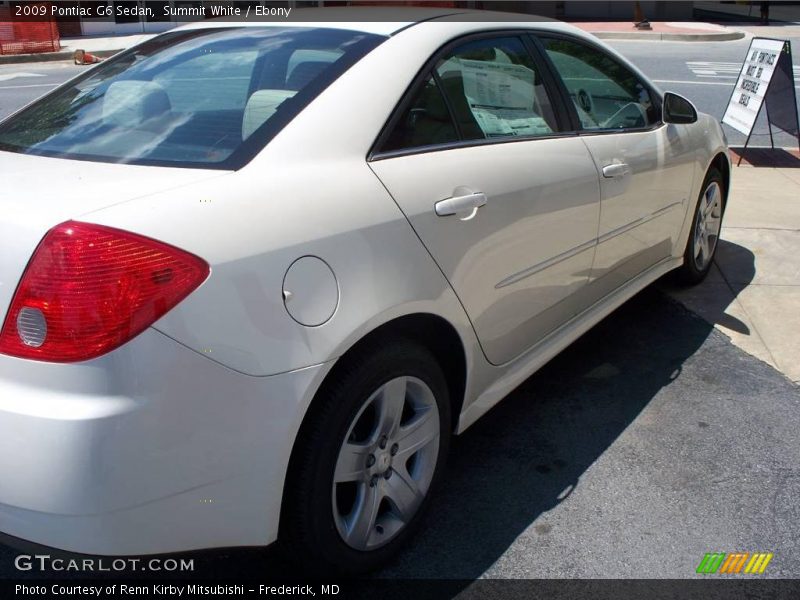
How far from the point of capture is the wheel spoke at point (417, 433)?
246 centimetres

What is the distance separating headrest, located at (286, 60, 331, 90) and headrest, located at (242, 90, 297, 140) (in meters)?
0.05

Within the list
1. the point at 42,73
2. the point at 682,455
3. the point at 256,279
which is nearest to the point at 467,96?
the point at 256,279

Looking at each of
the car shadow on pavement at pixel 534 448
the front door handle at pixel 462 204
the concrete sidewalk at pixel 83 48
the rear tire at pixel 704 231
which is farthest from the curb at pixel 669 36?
the front door handle at pixel 462 204

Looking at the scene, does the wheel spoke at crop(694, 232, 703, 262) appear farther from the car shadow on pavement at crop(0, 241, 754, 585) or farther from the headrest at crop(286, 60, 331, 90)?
the headrest at crop(286, 60, 331, 90)

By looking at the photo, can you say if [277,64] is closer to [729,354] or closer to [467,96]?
A: [467,96]

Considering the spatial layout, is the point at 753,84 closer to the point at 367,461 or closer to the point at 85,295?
the point at 367,461

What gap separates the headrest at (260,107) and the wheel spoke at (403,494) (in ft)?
3.55

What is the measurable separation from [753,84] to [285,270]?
789 cm

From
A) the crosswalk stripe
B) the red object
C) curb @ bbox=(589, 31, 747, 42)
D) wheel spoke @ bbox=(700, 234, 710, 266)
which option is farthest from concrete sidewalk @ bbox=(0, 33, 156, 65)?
wheel spoke @ bbox=(700, 234, 710, 266)

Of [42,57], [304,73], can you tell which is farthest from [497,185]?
[42,57]

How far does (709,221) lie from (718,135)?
1.64 feet

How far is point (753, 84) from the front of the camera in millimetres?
8477

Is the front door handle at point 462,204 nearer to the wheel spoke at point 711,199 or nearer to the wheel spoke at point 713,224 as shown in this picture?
the wheel spoke at point 711,199

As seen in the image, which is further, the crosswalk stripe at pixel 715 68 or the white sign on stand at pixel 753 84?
the crosswalk stripe at pixel 715 68
